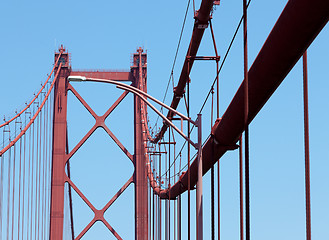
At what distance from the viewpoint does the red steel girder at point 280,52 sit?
1009cm

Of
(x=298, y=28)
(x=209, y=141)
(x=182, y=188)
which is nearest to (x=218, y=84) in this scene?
(x=209, y=141)

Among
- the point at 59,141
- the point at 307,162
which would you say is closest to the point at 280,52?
the point at 307,162

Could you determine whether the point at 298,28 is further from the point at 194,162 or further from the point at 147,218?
the point at 147,218

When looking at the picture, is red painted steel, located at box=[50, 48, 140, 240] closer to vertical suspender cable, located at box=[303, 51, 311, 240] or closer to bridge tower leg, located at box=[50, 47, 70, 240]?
bridge tower leg, located at box=[50, 47, 70, 240]

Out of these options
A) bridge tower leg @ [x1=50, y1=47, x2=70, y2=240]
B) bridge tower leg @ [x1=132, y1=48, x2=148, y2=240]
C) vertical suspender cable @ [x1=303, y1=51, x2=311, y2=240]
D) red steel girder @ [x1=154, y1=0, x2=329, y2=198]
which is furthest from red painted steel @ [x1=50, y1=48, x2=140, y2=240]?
vertical suspender cable @ [x1=303, y1=51, x2=311, y2=240]

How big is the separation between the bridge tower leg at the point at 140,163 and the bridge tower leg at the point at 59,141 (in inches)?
163

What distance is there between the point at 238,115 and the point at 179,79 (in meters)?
13.4

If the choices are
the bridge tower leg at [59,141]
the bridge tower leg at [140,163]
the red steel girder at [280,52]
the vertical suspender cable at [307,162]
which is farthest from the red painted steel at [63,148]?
the vertical suspender cable at [307,162]

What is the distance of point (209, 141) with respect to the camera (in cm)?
1959

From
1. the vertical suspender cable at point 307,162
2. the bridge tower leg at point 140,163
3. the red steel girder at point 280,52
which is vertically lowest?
the vertical suspender cable at point 307,162

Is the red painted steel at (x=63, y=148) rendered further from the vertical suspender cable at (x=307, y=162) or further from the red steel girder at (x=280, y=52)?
the vertical suspender cable at (x=307, y=162)

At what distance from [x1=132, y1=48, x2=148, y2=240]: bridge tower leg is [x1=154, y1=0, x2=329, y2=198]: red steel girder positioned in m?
37.2

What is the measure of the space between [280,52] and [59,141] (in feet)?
139

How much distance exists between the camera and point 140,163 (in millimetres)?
54812
